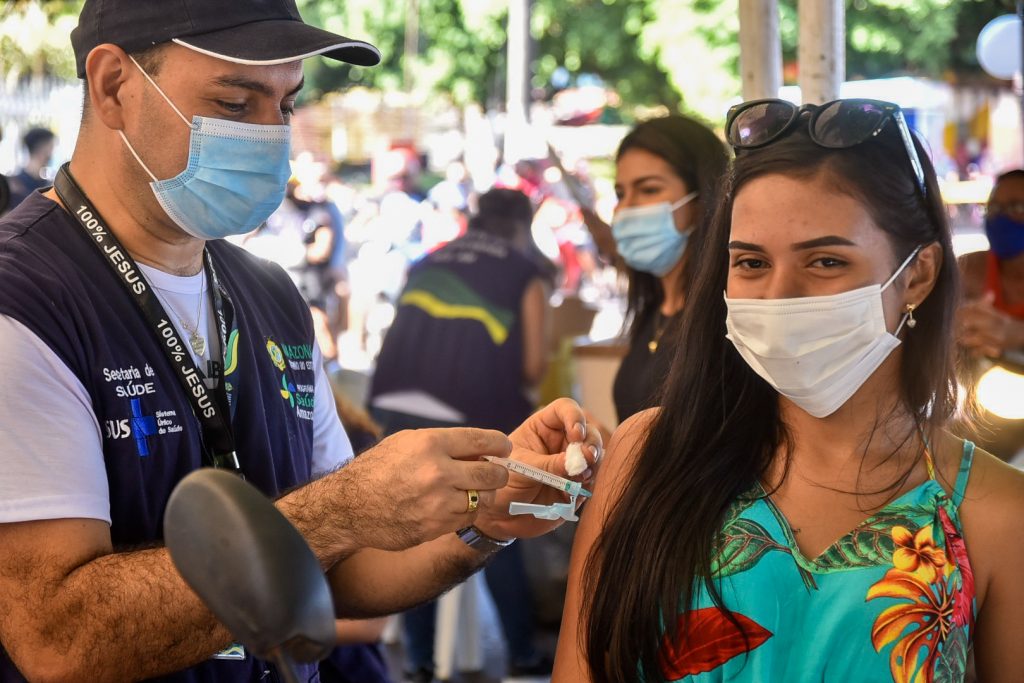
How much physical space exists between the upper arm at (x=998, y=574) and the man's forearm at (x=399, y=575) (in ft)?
2.85

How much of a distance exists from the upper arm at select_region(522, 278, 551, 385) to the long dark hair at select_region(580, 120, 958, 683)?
128 inches

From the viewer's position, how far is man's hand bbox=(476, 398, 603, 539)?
2.16 meters

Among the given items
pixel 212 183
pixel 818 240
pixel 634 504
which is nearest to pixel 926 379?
pixel 818 240

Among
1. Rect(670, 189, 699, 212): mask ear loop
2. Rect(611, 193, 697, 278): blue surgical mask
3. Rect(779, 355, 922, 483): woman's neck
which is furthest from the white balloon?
Rect(779, 355, 922, 483): woman's neck

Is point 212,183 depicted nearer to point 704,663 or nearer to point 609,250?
point 704,663

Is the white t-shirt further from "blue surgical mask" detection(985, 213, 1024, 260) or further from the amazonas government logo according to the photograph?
"blue surgical mask" detection(985, 213, 1024, 260)

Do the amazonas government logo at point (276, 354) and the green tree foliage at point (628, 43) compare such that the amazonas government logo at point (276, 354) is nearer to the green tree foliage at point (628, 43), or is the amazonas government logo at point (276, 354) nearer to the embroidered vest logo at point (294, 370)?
the embroidered vest logo at point (294, 370)

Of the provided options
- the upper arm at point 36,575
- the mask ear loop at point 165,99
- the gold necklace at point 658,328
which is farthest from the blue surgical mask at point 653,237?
the upper arm at point 36,575

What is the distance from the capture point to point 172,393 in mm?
2045

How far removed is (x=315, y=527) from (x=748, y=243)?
98 cm

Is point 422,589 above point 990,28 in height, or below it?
below

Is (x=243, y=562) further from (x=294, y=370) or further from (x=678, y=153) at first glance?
(x=678, y=153)

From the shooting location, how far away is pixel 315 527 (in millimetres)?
1899

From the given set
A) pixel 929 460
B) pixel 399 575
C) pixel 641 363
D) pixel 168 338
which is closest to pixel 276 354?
pixel 168 338
